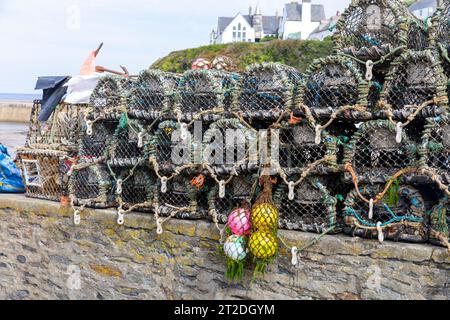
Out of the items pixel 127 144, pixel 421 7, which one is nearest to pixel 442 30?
pixel 127 144

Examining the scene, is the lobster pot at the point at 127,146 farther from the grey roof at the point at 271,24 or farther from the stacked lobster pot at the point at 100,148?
the grey roof at the point at 271,24

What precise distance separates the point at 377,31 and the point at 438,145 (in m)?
0.99

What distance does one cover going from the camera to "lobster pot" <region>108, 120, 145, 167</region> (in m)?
4.43

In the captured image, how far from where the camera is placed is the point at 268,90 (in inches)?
156

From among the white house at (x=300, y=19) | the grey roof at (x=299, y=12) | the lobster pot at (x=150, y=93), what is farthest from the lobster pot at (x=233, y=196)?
the grey roof at (x=299, y=12)

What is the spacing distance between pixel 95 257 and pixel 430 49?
328cm

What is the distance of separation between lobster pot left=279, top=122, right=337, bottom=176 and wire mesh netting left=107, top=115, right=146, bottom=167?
1.22m

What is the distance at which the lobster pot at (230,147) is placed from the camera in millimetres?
3893

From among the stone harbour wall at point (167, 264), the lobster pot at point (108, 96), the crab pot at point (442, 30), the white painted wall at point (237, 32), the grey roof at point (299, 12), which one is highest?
the grey roof at point (299, 12)

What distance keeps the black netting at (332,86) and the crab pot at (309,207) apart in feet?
1.81
